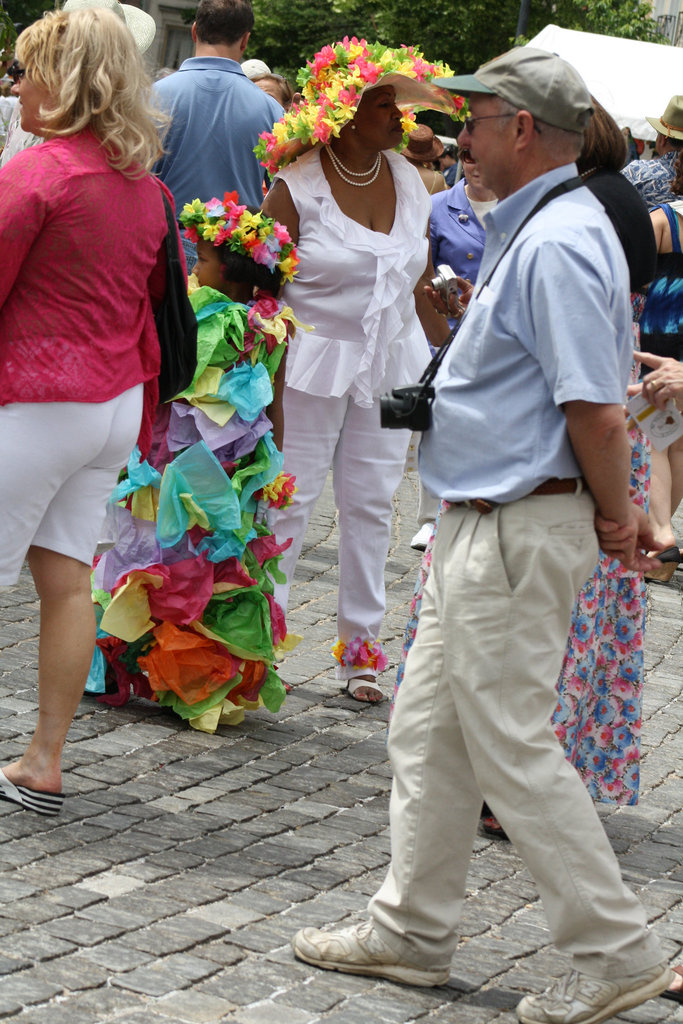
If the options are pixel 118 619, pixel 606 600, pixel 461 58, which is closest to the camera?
pixel 606 600

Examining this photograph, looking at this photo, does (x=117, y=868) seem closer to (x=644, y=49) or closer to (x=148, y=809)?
(x=148, y=809)

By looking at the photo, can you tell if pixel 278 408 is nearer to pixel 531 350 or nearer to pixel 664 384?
pixel 664 384

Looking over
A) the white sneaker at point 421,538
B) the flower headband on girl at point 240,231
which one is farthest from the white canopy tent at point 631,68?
the flower headband on girl at point 240,231

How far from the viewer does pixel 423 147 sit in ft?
26.8

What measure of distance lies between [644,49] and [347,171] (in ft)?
34.8

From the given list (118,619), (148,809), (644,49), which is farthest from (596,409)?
(644,49)

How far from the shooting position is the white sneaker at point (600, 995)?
315 centimetres

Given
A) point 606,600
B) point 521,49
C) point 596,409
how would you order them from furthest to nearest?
point 606,600, point 521,49, point 596,409

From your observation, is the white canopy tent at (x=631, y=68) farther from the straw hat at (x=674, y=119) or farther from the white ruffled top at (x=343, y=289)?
the white ruffled top at (x=343, y=289)

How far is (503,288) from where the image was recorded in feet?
10.1

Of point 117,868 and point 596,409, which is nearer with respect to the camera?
point 596,409

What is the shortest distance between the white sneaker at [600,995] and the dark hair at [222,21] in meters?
4.57

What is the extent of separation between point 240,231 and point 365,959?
244cm

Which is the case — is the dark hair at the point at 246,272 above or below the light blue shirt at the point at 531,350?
below
